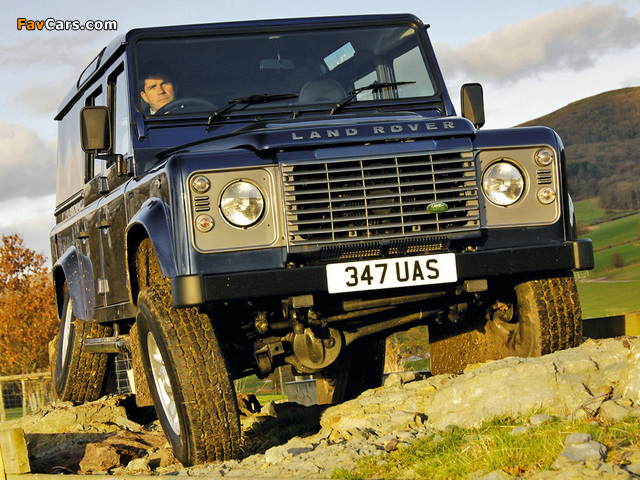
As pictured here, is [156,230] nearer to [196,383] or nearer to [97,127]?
[196,383]

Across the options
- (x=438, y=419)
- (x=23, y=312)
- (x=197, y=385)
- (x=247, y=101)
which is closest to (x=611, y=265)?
(x=23, y=312)

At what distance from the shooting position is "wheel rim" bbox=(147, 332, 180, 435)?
524 cm

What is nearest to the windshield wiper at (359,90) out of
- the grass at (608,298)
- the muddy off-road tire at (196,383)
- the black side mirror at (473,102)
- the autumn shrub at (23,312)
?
the black side mirror at (473,102)

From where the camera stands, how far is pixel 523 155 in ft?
16.8

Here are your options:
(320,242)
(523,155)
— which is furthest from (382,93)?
(320,242)

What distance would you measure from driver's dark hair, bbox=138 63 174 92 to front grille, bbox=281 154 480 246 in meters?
1.79

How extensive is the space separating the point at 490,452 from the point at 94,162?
4724mm

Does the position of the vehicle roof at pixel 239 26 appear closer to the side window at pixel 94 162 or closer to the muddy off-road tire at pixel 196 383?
the side window at pixel 94 162

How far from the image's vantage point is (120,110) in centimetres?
639

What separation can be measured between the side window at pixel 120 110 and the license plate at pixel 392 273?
2.03 m

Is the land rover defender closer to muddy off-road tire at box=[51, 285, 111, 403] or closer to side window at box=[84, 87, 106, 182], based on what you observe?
side window at box=[84, 87, 106, 182]

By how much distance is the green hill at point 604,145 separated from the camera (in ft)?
354

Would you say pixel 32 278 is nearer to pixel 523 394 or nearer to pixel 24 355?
pixel 24 355

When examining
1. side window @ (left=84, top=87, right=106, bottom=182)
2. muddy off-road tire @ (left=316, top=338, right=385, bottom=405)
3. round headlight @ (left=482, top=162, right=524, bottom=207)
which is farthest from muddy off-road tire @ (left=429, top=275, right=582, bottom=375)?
side window @ (left=84, top=87, right=106, bottom=182)
